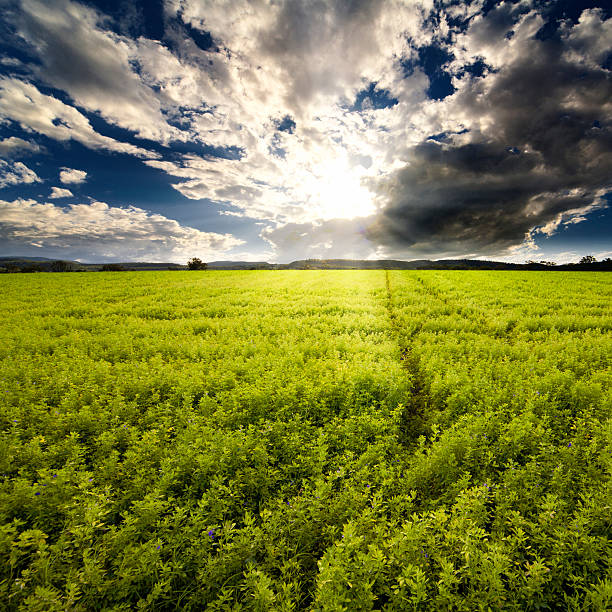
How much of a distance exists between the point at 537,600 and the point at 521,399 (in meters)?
4.12

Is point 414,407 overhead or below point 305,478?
below

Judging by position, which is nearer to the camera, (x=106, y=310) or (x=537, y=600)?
(x=537, y=600)

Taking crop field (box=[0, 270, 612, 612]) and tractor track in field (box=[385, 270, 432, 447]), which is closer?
crop field (box=[0, 270, 612, 612])

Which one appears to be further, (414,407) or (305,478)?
(414,407)

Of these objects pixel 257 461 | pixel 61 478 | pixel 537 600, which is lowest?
pixel 537 600

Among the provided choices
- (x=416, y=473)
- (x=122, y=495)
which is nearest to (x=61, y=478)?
(x=122, y=495)

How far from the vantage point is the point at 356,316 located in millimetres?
13438

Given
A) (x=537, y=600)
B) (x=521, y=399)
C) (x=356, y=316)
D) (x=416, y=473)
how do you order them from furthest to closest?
(x=356, y=316)
(x=521, y=399)
(x=416, y=473)
(x=537, y=600)

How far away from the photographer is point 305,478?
4387mm

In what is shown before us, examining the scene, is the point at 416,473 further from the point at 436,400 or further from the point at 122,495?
the point at 122,495

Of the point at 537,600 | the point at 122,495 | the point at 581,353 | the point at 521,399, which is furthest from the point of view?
the point at 581,353

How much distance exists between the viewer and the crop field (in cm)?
294

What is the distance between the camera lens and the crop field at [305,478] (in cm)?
294

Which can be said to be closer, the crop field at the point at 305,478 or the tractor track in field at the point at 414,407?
the crop field at the point at 305,478
